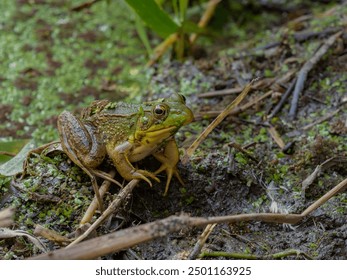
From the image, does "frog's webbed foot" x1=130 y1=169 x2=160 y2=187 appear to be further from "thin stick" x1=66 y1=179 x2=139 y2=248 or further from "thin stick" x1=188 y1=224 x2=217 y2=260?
"thin stick" x1=188 y1=224 x2=217 y2=260

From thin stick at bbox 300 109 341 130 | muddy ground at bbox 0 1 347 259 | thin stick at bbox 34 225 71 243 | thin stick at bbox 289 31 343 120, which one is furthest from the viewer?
thin stick at bbox 289 31 343 120

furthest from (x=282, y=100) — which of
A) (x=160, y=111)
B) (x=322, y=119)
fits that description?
(x=160, y=111)

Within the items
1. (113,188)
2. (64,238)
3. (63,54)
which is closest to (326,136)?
(113,188)

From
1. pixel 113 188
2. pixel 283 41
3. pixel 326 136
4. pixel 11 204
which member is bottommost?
pixel 326 136

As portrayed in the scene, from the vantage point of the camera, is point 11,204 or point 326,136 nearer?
point 11,204

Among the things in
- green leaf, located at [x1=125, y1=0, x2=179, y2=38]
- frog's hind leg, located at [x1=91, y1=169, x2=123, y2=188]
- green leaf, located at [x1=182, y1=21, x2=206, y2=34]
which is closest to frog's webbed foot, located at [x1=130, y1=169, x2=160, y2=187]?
frog's hind leg, located at [x1=91, y1=169, x2=123, y2=188]

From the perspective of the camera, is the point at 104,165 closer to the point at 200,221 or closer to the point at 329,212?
the point at 200,221
